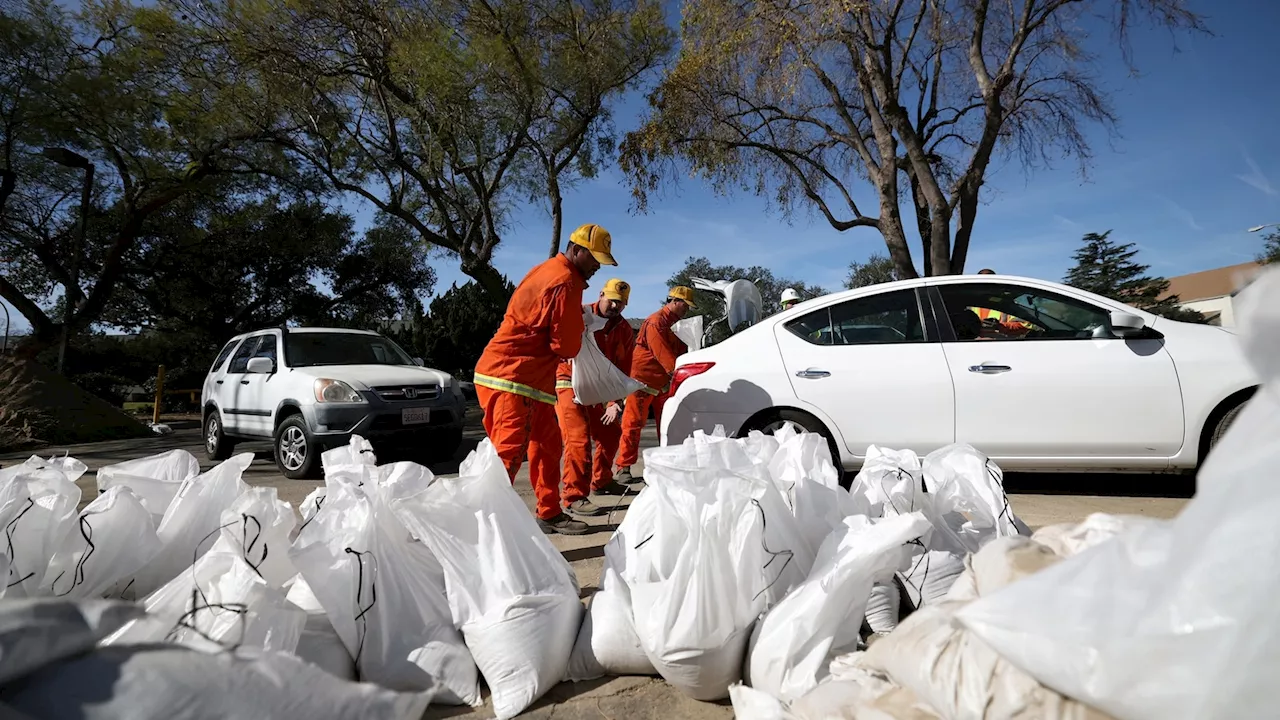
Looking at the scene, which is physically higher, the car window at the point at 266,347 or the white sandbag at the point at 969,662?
the car window at the point at 266,347

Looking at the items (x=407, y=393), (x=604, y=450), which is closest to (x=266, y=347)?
(x=407, y=393)

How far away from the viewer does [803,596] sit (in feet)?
5.85

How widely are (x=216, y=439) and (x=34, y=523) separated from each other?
650cm

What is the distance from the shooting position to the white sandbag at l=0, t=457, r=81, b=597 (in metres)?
1.90

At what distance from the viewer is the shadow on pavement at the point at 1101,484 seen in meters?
4.65

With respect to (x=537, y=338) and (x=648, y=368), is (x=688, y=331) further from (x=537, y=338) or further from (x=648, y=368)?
(x=537, y=338)

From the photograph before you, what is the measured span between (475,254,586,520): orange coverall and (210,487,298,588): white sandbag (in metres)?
1.36

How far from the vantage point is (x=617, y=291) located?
529 centimetres

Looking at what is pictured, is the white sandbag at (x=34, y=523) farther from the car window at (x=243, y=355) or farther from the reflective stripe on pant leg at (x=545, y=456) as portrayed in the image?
the car window at (x=243, y=355)

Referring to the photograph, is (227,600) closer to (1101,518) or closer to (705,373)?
(1101,518)

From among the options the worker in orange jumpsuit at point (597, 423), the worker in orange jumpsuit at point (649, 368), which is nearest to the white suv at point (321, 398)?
the worker in orange jumpsuit at point (649, 368)

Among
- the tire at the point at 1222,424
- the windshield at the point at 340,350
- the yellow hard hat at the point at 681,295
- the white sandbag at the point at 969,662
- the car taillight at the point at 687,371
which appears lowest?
the white sandbag at the point at 969,662

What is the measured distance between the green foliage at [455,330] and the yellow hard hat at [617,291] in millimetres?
12713

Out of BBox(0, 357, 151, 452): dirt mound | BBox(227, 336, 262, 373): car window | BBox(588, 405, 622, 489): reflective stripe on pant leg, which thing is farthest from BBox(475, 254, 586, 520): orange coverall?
BBox(0, 357, 151, 452): dirt mound
